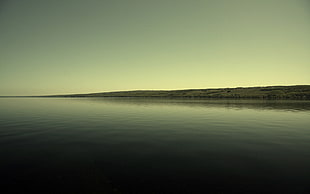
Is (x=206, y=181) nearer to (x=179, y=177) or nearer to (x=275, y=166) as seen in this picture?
(x=179, y=177)

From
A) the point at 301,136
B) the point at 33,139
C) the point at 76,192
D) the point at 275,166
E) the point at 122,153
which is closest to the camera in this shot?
the point at 76,192

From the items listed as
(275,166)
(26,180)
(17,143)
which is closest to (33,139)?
(17,143)

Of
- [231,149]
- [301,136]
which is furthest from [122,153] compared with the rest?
[301,136]

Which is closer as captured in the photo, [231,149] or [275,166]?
[275,166]

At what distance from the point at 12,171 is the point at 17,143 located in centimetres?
727

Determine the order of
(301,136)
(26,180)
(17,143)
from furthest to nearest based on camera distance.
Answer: (301,136) < (17,143) < (26,180)

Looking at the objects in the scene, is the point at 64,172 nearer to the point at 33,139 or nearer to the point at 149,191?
the point at 149,191

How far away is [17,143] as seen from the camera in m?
15.0

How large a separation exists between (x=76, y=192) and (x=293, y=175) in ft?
37.4

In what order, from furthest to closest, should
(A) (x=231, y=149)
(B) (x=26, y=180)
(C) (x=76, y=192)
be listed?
1. (A) (x=231, y=149)
2. (B) (x=26, y=180)
3. (C) (x=76, y=192)

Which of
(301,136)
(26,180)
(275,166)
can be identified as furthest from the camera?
(301,136)

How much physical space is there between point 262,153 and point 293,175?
140 inches

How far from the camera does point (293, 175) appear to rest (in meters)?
8.94

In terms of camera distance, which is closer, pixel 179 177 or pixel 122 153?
pixel 179 177
